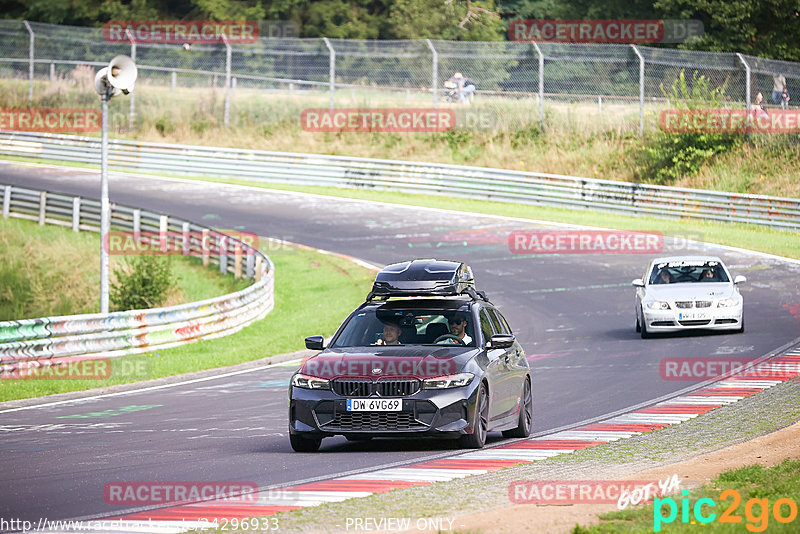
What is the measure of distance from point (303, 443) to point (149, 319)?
1081 cm

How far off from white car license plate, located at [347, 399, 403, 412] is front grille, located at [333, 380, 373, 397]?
72 millimetres

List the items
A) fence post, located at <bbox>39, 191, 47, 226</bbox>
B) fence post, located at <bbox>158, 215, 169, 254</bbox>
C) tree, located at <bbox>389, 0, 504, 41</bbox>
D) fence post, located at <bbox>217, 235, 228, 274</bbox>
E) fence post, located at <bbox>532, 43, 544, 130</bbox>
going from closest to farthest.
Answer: fence post, located at <bbox>217, 235, 228, 274</bbox>, fence post, located at <bbox>158, 215, 169, 254</bbox>, fence post, located at <bbox>39, 191, 47, 226</bbox>, fence post, located at <bbox>532, 43, 544, 130</bbox>, tree, located at <bbox>389, 0, 504, 41</bbox>

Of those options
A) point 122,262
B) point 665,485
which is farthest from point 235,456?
point 122,262

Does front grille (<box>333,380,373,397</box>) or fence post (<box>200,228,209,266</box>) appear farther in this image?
fence post (<box>200,228,209,266</box>)

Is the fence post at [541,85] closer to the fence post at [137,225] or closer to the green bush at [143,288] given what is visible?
the fence post at [137,225]

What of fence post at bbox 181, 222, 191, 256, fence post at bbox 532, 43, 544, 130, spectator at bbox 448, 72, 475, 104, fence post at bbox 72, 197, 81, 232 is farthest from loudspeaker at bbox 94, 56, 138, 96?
spectator at bbox 448, 72, 475, 104

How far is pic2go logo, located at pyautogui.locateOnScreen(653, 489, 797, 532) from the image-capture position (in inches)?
294

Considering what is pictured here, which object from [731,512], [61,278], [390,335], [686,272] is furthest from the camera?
[61,278]

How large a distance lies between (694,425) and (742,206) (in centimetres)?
2590

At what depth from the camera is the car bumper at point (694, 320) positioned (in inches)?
866

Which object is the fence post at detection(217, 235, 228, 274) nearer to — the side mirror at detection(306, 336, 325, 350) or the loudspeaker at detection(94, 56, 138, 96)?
the loudspeaker at detection(94, 56, 138, 96)

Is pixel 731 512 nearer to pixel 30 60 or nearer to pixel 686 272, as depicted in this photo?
pixel 686 272

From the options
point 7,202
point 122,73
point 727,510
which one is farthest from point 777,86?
point 727,510

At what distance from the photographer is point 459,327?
40.9ft
